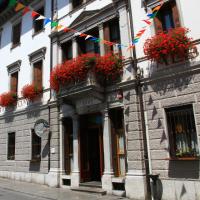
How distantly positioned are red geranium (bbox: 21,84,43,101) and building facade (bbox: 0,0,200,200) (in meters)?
0.40

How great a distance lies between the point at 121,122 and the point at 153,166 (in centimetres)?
237

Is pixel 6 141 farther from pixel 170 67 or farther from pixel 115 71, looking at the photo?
pixel 170 67

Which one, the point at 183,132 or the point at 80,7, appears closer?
the point at 183,132

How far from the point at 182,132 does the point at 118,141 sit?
289 cm

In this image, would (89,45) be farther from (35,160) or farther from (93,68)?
(35,160)

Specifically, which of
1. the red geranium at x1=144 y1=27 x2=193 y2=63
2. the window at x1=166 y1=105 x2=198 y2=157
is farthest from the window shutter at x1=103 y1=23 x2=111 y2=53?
the window at x1=166 y1=105 x2=198 y2=157

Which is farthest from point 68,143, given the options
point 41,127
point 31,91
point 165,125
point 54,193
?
point 165,125

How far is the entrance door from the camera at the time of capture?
11805mm

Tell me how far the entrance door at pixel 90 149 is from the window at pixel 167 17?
477 centimetres

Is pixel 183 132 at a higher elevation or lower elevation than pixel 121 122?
lower

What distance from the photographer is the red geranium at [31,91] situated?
551 inches

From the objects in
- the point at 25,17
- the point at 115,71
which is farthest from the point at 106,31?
the point at 25,17

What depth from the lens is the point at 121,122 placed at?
1068 centimetres

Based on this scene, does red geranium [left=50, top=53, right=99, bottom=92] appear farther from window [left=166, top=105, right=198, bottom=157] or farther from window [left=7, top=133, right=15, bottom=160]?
window [left=7, top=133, right=15, bottom=160]
